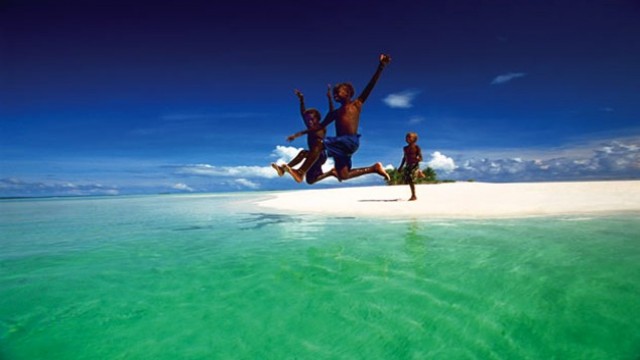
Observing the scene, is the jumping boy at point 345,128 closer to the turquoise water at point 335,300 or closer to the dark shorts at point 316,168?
the dark shorts at point 316,168

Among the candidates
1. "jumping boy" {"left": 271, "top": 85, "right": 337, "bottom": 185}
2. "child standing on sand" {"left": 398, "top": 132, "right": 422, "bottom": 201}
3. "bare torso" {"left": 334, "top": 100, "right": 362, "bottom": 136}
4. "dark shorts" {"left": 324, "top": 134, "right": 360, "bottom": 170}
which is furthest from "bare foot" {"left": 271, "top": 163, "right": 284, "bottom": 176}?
"child standing on sand" {"left": 398, "top": 132, "right": 422, "bottom": 201}

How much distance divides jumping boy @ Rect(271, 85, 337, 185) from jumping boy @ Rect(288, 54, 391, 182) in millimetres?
101

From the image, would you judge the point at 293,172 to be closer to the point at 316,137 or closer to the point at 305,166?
the point at 305,166

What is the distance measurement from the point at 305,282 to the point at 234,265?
5.38ft

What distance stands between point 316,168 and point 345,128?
44.8 inches

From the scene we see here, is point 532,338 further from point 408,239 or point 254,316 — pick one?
point 408,239

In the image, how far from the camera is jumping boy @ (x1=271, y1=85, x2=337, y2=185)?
7910 mm

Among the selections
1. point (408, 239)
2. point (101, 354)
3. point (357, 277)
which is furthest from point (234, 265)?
point (408, 239)

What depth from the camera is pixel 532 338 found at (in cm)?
287

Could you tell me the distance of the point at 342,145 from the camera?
7891mm

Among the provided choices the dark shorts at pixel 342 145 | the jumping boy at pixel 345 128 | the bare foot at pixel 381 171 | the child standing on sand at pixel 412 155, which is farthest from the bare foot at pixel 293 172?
the child standing on sand at pixel 412 155


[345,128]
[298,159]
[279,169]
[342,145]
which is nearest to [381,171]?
[342,145]

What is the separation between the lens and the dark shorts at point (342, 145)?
25.8ft

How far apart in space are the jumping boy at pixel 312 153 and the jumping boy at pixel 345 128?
101 mm
